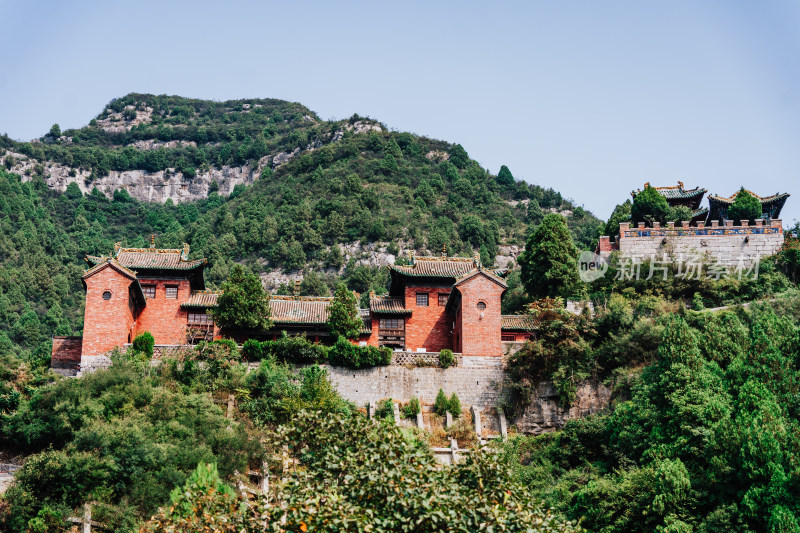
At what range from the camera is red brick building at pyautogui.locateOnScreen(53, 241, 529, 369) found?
36.6 metres

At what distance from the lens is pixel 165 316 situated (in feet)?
127

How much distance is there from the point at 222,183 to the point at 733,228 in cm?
7764

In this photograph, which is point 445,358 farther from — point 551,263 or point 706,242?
point 706,242

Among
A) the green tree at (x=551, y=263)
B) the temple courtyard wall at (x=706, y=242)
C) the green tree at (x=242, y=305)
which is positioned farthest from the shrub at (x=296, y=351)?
the temple courtyard wall at (x=706, y=242)

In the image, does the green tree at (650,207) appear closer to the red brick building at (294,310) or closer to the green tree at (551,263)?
the green tree at (551,263)

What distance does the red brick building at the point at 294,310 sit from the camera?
36.6 metres

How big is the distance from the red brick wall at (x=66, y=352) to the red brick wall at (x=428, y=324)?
14.2 m

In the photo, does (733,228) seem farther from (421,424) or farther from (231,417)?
(231,417)

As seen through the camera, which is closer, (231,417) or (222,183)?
(231,417)

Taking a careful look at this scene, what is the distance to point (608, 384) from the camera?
112ft

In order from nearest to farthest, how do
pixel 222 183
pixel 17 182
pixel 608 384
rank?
pixel 608 384 → pixel 17 182 → pixel 222 183

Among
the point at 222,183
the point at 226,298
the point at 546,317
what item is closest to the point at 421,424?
the point at 546,317

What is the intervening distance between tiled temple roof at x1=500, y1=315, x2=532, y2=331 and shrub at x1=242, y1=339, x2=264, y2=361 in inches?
415

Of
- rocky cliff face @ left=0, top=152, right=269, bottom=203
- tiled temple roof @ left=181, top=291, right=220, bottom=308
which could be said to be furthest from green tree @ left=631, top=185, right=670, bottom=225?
rocky cliff face @ left=0, top=152, right=269, bottom=203
